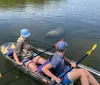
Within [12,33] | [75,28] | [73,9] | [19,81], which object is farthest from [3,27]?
[73,9]

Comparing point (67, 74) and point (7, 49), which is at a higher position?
point (67, 74)

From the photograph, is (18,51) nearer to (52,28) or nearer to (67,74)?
(67,74)

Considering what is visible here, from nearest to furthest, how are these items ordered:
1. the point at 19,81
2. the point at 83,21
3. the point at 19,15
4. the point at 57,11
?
the point at 19,81 < the point at 83,21 < the point at 19,15 < the point at 57,11

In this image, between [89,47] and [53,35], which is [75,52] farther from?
[53,35]

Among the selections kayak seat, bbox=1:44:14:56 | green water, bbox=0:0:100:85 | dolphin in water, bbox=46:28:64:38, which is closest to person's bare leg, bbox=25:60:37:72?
green water, bbox=0:0:100:85

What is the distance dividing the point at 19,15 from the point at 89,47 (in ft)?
38.9

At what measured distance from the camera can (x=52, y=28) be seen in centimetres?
1795

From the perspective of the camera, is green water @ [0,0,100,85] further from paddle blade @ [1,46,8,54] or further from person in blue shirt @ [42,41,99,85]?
person in blue shirt @ [42,41,99,85]

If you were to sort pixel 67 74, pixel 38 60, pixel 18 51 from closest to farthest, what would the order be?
pixel 67 74 < pixel 18 51 < pixel 38 60

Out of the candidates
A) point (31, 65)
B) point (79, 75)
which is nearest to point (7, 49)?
point (31, 65)

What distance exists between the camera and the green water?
1142 cm

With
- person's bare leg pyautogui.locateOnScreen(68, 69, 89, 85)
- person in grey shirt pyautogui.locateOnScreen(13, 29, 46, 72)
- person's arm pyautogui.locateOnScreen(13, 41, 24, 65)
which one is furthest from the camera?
person's arm pyautogui.locateOnScreen(13, 41, 24, 65)

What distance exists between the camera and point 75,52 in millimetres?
13008

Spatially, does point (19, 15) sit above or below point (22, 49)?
below
